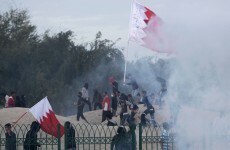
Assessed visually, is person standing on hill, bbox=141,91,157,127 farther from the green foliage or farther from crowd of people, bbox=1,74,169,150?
the green foliage

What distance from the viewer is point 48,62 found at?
39375 millimetres

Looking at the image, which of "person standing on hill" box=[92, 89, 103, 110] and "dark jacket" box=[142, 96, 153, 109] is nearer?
"dark jacket" box=[142, 96, 153, 109]

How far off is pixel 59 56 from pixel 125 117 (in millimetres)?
16830

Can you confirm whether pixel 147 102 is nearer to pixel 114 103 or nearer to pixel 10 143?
pixel 114 103

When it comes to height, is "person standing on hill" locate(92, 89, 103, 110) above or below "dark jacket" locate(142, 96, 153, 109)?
above

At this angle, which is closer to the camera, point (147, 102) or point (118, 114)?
point (147, 102)

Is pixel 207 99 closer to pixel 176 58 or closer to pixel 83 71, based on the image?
pixel 176 58

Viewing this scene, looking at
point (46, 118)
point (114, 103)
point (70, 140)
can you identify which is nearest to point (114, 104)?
point (114, 103)

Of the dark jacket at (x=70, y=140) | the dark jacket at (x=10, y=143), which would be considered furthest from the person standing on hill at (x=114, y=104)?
the dark jacket at (x=10, y=143)

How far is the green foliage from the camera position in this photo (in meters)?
36.2

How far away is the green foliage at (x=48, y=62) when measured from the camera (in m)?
36.2

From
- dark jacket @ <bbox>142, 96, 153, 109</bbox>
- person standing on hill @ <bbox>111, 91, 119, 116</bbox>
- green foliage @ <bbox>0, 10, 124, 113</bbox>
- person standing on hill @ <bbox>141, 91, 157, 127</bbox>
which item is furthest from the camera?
green foliage @ <bbox>0, 10, 124, 113</bbox>

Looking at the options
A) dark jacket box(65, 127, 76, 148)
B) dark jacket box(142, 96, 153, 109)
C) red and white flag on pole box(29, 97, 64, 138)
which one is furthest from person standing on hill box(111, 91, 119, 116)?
dark jacket box(65, 127, 76, 148)

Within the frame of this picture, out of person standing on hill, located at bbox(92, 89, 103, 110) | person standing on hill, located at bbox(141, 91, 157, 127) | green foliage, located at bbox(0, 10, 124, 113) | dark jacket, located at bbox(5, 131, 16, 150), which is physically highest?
green foliage, located at bbox(0, 10, 124, 113)
